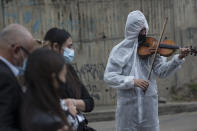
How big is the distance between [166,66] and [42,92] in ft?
8.57

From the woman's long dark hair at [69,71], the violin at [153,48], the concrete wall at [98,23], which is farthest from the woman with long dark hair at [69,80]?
the concrete wall at [98,23]

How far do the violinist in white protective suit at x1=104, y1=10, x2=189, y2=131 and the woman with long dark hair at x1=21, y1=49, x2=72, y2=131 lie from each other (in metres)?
2.19

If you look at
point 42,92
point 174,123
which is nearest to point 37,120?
point 42,92

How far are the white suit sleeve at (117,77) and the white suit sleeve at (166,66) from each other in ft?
1.31

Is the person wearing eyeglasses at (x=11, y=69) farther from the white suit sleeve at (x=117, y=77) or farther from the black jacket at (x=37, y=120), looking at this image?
the white suit sleeve at (x=117, y=77)

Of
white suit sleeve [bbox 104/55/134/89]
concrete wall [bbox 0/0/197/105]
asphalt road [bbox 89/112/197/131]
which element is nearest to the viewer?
white suit sleeve [bbox 104/55/134/89]

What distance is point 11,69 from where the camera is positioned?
2.70m

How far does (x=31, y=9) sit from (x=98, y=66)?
204 centimetres

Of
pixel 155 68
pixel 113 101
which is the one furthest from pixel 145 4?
pixel 155 68

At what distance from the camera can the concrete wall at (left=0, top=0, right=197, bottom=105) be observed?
10.5 meters

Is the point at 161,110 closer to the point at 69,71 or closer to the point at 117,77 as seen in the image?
the point at 117,77

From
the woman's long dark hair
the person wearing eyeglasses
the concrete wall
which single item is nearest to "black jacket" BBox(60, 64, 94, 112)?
the woman's long dark hair

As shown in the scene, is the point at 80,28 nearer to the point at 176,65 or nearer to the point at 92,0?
the point at 92,0

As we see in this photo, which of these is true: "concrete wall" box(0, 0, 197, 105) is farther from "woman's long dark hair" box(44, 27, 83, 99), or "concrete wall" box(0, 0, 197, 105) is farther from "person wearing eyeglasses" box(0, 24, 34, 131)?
"person wearing eyeglasses" box(0, 24, 34, 131)
